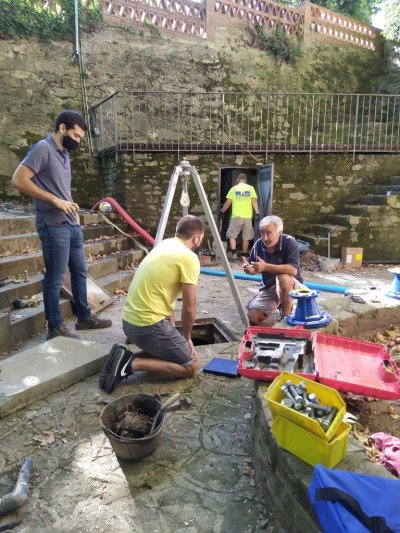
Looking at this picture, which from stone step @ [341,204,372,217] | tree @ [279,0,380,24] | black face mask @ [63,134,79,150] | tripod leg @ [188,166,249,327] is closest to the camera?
black face mask @ [63,134,79,150]

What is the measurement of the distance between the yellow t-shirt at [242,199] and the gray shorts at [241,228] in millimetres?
117

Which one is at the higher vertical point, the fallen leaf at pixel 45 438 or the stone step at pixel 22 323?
the stone step at pixel 22 323

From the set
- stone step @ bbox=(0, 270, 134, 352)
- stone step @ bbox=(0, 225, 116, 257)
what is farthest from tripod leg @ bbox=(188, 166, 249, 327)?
stone step @ bbox=(0, 225, 116, 257)

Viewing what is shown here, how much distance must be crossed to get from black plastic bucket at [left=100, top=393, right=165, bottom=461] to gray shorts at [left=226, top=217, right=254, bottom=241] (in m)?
6.98

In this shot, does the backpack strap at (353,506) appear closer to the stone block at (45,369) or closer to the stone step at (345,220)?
the stone block at (45,369)

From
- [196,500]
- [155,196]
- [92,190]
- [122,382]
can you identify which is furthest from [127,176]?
[196,500]

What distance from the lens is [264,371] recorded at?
95.1 inches

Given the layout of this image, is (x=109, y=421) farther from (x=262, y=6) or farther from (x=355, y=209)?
(x=262, y=6)

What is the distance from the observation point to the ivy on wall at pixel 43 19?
931 cm

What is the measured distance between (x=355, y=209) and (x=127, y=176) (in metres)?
5.61

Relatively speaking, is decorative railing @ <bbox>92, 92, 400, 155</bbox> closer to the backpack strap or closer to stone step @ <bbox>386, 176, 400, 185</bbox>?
stone step @ <bbox>386, 176, 400, 185</bbox>

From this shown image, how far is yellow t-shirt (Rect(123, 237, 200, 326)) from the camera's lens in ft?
10.1

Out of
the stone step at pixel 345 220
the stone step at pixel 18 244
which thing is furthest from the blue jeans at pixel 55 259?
the stone step at pixel 345 220

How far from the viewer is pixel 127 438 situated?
225 centimetres
